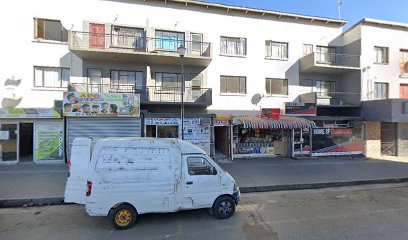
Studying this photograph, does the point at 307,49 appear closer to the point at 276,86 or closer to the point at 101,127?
the point at 276,86

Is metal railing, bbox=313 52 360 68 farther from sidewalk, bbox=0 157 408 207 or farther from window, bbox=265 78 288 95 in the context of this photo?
sidewalk, bbox=0 157 408 207

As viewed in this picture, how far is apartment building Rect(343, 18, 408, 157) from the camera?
53.4 ft

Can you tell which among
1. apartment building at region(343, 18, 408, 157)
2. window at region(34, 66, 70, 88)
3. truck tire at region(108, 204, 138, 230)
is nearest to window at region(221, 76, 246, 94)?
apartment building at region(343, 18, 408, 157)

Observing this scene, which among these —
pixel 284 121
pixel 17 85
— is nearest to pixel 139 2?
pixel 17 85

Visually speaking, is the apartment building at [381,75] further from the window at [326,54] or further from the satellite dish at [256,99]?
the satellite dish at [256,99]

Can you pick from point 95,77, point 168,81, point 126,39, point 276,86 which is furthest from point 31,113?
point 276,86

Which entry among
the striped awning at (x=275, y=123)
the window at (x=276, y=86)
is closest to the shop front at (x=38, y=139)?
the striped awning at (x=275, y=123)

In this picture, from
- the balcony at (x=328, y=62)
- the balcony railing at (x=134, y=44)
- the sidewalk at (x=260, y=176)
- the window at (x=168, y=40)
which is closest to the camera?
the sidewalk at (x=260, y=176)

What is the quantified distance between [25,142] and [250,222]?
1369 cm

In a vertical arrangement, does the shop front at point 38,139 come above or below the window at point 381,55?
below

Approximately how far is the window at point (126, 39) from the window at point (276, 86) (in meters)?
8.96

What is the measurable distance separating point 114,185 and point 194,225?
2010 millimetres

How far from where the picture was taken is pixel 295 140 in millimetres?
14938

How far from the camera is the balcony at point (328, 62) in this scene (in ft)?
51.9
